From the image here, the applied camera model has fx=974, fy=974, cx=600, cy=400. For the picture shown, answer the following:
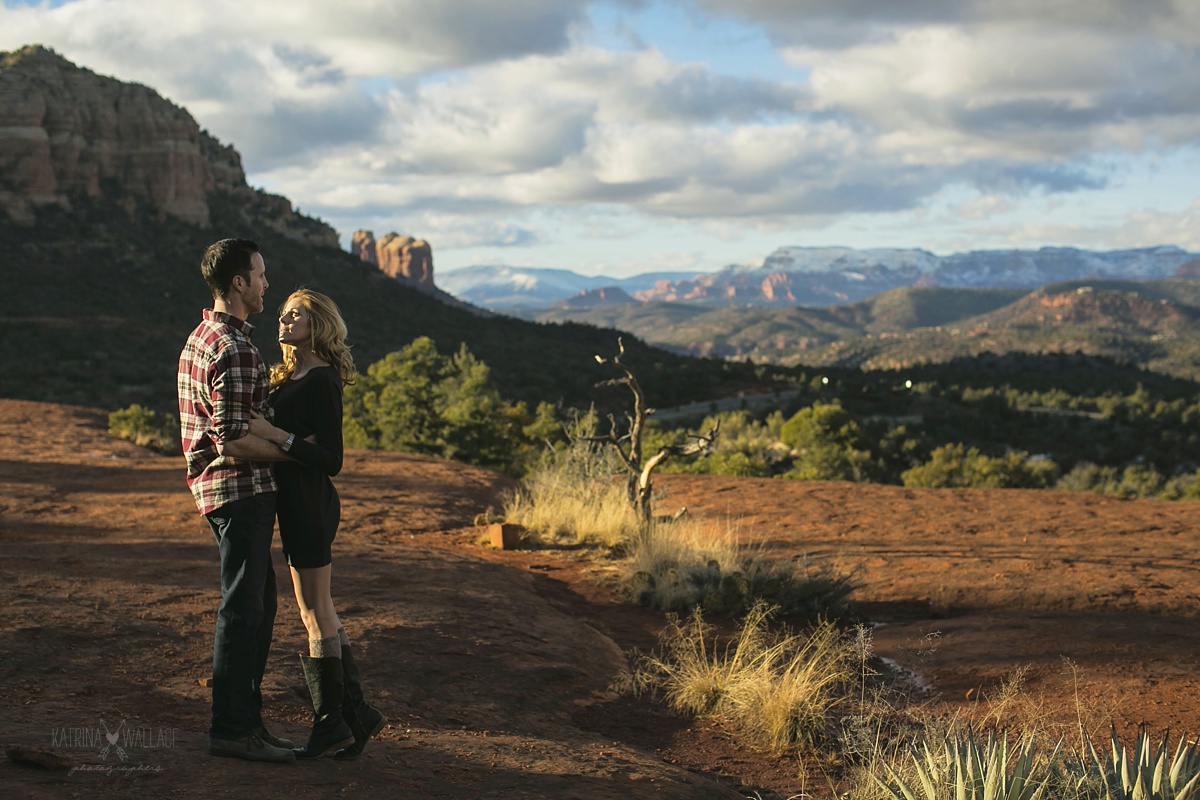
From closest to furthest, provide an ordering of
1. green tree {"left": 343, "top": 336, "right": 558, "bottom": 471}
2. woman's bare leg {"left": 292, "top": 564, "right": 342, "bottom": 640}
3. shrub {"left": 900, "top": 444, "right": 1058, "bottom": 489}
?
woman's bare leg {"left": 292, "top": 564, "right": 342, "bottom": 640}, green tree {"left": 343, "top": 336, "right": 558, "bottom": 471}, shrub {"left": 900, "top": 444, "right": 1058, "bottom": 489}

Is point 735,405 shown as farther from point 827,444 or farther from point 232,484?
point 232,484

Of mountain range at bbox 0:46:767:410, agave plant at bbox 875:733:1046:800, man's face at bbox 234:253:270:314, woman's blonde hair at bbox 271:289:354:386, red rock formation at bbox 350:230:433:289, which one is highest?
red rock formation at bbox 350:230:433:289

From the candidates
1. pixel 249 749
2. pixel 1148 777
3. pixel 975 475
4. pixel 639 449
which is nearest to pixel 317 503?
pixel 249 749

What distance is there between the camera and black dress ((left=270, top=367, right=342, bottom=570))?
3.69 m

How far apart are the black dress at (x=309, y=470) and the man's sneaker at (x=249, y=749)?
64 centimetres

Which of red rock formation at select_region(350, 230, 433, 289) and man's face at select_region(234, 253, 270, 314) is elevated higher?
red rock formation at select_region(350, 230, 433, 289)

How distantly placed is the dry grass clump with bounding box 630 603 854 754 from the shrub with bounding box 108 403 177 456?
11.5 meters

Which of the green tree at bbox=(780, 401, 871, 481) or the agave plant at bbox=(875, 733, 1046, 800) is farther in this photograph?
the green tree at bbox=(780, 401, 871, 481)

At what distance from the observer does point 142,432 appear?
1564 centimetres

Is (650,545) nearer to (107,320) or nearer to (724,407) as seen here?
(724,407)

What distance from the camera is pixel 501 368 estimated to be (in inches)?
1682

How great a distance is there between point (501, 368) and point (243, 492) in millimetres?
39330

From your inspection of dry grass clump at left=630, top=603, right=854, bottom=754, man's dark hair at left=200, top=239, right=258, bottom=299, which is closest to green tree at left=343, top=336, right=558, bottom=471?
dry grass clump at left=630, top=603, right=854, bottom=754

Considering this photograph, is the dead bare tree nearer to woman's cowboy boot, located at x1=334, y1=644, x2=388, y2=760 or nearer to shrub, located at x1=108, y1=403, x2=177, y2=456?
woman's cowboy boot, located at x1=334, y1=644, x2=388, y2=760
